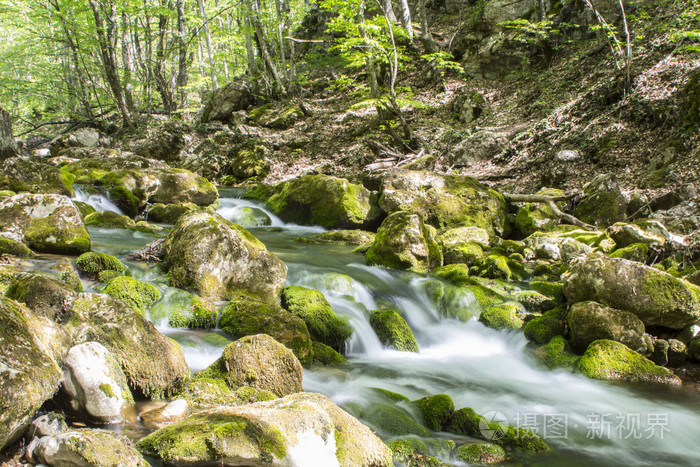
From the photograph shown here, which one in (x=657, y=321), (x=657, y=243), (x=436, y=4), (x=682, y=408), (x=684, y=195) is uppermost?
(x=436, y=4)

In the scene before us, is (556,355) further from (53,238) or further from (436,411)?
(53,238)

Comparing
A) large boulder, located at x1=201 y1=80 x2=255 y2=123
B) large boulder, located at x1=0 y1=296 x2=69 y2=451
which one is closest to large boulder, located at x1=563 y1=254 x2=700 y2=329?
large boulder, located at x1=0 y1=296 x2=69 y2=451

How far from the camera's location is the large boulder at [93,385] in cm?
275

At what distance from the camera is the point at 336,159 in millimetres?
17156

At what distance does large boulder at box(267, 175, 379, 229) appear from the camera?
450 inches

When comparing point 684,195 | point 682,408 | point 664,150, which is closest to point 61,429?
point 682,408

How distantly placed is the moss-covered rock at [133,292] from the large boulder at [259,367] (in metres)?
1.86

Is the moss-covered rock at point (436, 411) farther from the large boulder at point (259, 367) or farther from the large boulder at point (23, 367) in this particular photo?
the large boulder at point (23, 367)

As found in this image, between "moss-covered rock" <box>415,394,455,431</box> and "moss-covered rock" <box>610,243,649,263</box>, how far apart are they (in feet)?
17.2

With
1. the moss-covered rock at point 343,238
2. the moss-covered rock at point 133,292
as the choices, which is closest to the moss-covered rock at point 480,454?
the moss-covered rock at point 133,292

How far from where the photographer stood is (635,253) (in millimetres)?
7441

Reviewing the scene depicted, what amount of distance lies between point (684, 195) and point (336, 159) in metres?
11.2

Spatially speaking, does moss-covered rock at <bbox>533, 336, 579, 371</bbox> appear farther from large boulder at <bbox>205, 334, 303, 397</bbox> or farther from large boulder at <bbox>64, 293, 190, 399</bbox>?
large boulder at <bbox>64, 293, 190, 399</bbox>

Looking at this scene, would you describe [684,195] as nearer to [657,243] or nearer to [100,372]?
[657,243]
